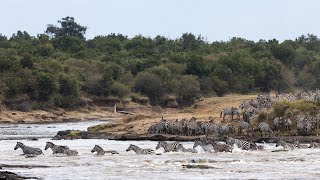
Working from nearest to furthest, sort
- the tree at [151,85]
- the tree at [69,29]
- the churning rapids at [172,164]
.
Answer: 1. the churning rapids at [172,164]
2. the tree at [151,85]
3. the tree at [69,29]

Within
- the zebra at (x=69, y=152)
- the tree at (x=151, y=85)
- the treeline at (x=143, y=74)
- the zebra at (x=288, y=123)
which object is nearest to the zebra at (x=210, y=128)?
the zebra at (x=288, y=123)

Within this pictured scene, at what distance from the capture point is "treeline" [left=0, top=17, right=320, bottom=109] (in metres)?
101

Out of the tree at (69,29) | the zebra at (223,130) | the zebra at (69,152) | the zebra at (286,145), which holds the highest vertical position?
the tree at (69,29)

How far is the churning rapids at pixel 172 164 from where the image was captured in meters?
30.1

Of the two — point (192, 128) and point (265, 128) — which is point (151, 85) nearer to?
point (192, 128)

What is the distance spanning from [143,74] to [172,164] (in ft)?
262

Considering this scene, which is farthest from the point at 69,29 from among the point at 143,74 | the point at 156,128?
the point at 156,128

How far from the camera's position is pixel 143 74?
114062 millimetres

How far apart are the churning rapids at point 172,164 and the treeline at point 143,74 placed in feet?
190

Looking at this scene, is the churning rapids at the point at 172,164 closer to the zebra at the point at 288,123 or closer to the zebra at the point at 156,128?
the zebra at the point at 288,123

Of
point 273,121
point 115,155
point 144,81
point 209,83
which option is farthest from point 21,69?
point 115,155

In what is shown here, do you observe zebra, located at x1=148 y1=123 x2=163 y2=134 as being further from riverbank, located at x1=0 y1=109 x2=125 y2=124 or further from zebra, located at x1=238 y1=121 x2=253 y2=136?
riverbank, located at x1=0 y1=109 x2=125 y2=124

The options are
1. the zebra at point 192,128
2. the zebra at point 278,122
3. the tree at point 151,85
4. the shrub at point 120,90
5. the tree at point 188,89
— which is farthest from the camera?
the tree at point 151,85

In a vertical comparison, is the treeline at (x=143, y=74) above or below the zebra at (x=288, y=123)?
above
